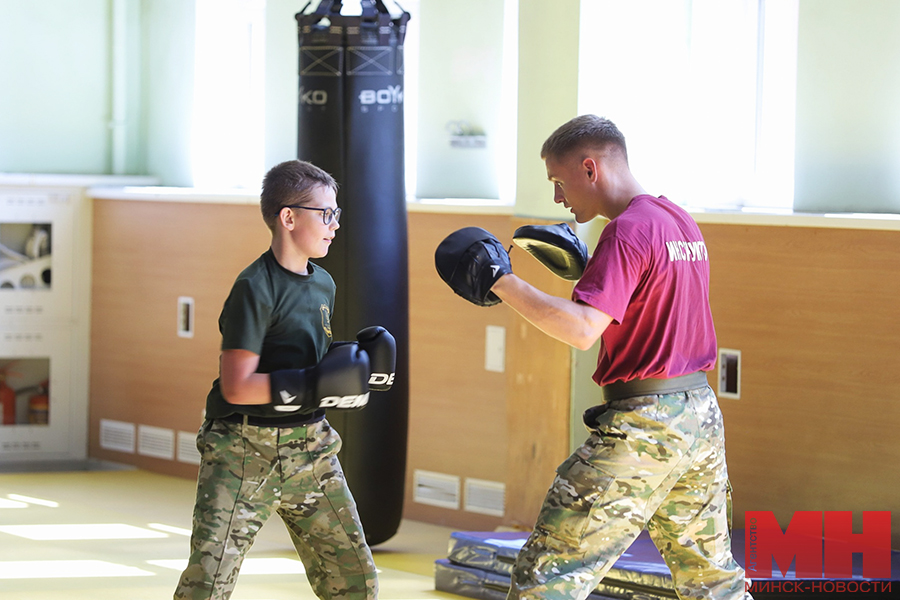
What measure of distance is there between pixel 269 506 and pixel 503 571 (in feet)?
4.99

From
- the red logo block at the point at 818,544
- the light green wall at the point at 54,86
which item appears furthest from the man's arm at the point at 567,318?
the light green wall at the point at 54,86

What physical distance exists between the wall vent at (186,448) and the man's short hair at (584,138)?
4.07 m

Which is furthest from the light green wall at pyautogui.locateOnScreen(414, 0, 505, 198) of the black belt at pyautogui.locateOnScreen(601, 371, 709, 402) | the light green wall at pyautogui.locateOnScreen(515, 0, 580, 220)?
the black belt at pyautogui.locateOnScreen(601, 371, 709, 402)

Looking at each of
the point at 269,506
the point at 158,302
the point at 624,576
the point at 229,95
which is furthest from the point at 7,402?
the point at 269,506

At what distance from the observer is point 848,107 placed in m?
4.24

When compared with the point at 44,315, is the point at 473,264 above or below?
above

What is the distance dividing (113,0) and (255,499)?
4.95m

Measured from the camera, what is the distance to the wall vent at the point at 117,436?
246 inches

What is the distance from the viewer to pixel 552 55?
4434mm

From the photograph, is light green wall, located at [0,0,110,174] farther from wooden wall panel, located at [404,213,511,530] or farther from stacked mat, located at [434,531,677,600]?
stacked mat, located at [434,531,677,600]

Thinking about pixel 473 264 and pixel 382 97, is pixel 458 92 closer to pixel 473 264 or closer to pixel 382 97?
pixel 382 97

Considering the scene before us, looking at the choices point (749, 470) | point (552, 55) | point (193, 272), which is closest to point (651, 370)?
point (749, 470)

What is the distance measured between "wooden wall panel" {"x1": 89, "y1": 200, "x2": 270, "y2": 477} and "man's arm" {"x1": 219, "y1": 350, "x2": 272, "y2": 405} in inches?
132

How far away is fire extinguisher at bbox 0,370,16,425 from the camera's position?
6.12 metres
